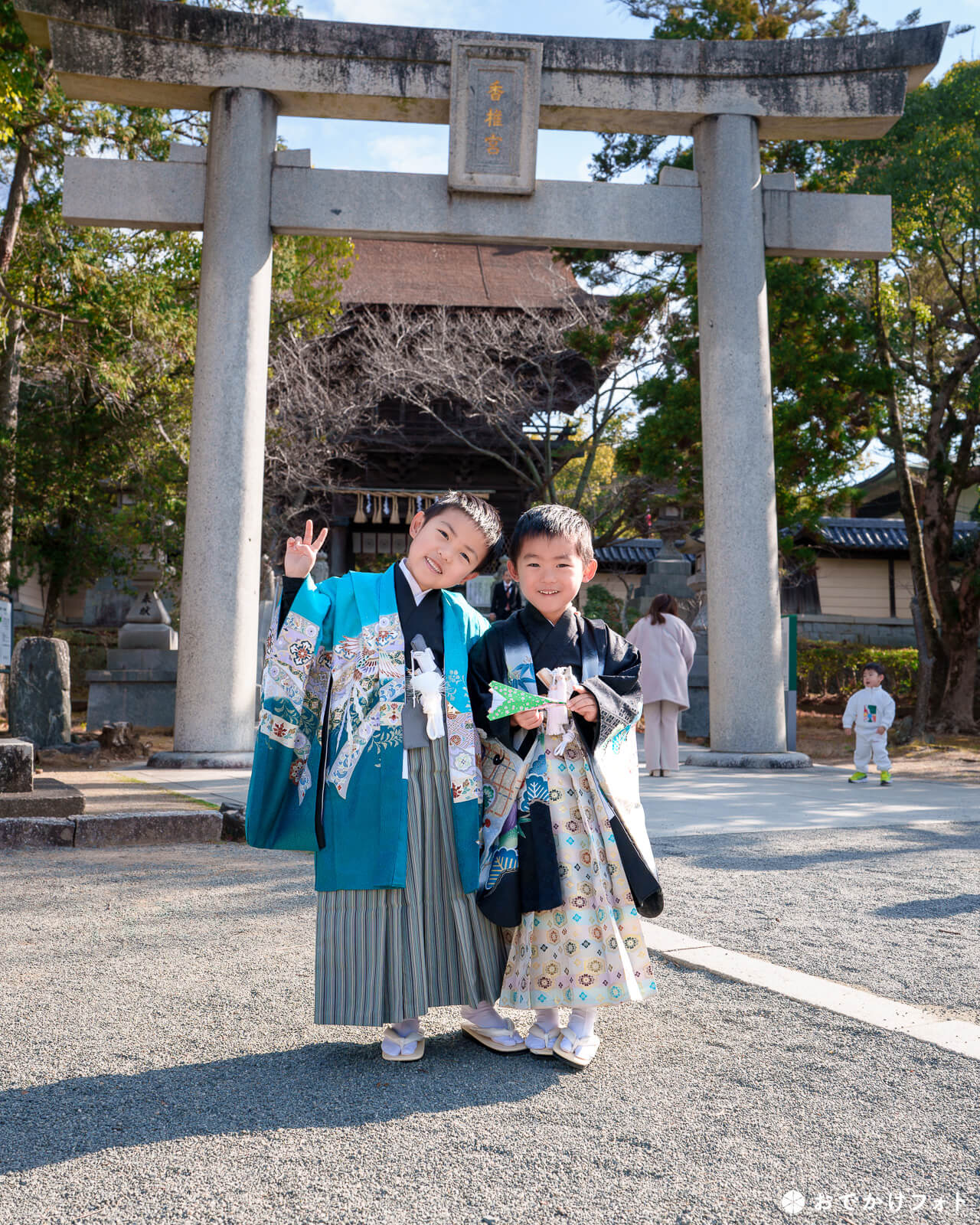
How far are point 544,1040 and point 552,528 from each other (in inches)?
48.2

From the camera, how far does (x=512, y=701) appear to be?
2.39 metres

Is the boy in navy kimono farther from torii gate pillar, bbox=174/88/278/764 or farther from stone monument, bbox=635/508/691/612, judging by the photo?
stone monument, bbox=635/508/691/612

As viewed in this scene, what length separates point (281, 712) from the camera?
2494 millimetres

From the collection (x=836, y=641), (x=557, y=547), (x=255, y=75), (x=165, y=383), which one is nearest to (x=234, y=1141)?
(x=557, y=547)

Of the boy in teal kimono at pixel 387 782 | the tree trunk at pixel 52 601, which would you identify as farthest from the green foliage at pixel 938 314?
the tree trunk at pixel 52 601

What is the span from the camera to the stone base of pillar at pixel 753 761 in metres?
8.42

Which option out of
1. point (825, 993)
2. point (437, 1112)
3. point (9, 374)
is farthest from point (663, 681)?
point (9, 374)

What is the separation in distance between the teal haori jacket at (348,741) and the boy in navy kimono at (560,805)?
8 centimetres

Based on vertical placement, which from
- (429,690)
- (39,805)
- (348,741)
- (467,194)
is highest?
(467,194)

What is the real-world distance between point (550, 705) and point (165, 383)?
34.1 feet

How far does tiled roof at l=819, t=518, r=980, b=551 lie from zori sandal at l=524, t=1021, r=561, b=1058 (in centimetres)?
1870

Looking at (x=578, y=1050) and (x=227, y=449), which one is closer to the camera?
(x=578, y=1050)

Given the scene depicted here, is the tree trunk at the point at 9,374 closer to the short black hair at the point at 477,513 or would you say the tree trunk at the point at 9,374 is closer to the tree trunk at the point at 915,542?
the short black hair at the point at 477,513

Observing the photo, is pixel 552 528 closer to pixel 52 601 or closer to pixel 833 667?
pixel 52 601
